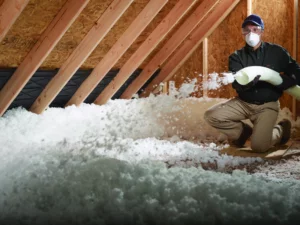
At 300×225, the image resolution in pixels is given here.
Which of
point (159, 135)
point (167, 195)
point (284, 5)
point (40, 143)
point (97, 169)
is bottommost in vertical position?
point (167, 195)

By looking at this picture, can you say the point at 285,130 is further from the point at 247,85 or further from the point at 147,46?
the point at 147,46

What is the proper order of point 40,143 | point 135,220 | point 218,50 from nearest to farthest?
point 135,220 < point 40,143 < point 218,50

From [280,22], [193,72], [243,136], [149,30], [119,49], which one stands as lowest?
[243,136]

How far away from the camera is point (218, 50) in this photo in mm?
5508

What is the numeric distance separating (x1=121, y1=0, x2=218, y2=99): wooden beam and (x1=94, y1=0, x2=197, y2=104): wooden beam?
33 centimetres

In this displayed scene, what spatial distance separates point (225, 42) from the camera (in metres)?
5.43

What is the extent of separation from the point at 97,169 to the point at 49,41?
4.04 ft

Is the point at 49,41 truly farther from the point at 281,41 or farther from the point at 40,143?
the point at 281,41

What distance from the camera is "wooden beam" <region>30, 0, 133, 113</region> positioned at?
12.4 ft

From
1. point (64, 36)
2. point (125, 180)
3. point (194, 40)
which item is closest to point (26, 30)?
point (64, 36)

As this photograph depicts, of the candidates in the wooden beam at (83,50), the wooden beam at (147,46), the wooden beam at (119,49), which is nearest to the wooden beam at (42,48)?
the wooden beam at (83,50)

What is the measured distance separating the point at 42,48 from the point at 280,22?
2.51 m

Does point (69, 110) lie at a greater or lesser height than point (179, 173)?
greater

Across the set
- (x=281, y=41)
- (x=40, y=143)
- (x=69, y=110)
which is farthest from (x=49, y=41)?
(x=281, y=41)
